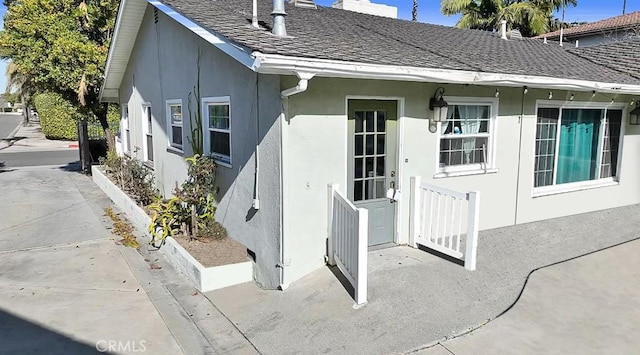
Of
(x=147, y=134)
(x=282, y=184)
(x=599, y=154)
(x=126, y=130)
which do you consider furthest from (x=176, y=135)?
(x=599, y=154)

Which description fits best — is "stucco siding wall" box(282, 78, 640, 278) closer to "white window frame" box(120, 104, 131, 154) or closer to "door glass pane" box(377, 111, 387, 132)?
"door glass pane" box(377, 111, 387, 132)

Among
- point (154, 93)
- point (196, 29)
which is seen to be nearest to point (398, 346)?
point (196, 29)

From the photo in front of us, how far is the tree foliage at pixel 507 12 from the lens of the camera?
21953 mm

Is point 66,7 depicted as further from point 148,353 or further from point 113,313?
point 148,353

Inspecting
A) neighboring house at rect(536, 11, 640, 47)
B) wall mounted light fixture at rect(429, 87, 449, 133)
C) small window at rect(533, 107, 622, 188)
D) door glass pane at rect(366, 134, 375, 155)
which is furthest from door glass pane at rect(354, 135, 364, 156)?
neighboring house at rect(536, 11, 640, 47)

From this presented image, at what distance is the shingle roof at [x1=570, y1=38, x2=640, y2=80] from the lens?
388 inches

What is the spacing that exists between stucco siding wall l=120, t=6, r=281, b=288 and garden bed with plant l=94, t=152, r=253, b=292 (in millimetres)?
195

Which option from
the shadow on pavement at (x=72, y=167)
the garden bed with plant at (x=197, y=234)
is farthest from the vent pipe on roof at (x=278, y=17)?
the shadow on pavement at (x=72, y=167)

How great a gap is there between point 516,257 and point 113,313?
548cm

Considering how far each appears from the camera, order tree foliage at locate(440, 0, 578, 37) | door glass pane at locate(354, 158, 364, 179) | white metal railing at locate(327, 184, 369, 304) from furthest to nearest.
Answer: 1. tree foliage at locate(440, 0, 578, 37)
2. door glass pane at locate(354, 158, 364, 179)
3. white metal railing at locate(327, 184, 369, 304)

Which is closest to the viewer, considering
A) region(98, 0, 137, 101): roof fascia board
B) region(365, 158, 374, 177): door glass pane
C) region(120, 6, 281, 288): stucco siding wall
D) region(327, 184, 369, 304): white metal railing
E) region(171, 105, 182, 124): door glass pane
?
region(327, 184, 369, 304): white metal railing

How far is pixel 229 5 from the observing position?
780 centimetres
